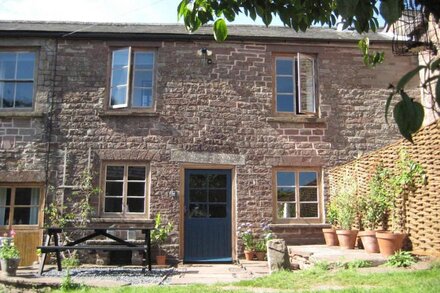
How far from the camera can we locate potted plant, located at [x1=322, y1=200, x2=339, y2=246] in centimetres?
1021

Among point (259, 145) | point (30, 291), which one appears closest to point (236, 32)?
point (259, 145)

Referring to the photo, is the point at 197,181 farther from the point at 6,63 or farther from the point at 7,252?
the point at 6,63

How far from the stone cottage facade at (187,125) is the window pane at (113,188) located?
36 millimetres

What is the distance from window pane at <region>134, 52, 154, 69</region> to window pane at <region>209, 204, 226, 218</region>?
382cm

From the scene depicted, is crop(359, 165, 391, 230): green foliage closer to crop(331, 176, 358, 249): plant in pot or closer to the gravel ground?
crop(331, 176, 358, 249): plant in pot

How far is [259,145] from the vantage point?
11.4 m

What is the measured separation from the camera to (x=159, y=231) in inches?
420

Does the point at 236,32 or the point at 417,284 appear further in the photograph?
the point at 236,32

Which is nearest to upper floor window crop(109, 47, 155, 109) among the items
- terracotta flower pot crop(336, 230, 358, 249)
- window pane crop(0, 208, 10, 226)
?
window pane crop(0, 208, 10, 226)

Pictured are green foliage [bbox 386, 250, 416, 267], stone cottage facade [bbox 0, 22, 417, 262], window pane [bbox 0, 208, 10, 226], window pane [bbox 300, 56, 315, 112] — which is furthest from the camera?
window pane [bbox 300, 56, 315, 112]

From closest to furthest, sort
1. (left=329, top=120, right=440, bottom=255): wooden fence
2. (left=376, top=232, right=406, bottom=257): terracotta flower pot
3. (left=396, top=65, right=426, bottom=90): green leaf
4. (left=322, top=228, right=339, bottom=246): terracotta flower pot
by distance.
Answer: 1. (left=396, top=65, right=426, bottom=90): green leaf
2. (left=329, top=120, right=440, bottom=255): wooden fence
3. (left=376, top=232, right=406, bottom=257): terracotta flower pot
4. (left=322, top=228, right=339, bottom=246): terracotta flower pot

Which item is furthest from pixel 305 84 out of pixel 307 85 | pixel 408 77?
pixel 408 77

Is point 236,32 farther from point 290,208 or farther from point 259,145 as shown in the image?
point 290,208

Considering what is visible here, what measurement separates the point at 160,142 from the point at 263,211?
2.98m
